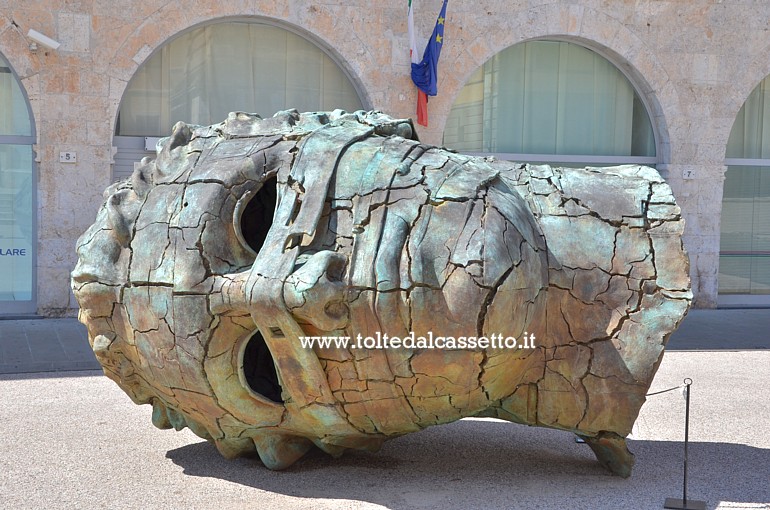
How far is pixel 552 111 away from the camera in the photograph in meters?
12.0

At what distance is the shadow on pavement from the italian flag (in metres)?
6.32

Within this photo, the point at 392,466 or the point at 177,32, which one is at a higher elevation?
the point at 177,32

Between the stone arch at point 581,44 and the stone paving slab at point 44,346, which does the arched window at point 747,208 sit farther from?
the stone paving slab at point 44,346

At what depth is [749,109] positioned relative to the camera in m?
12.6

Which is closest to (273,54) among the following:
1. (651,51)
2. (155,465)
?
(651,51)

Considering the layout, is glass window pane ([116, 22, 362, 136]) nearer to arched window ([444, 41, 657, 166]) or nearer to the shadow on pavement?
arched window ([444, 41, 657, 166])

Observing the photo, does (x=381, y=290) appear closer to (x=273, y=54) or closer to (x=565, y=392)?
(x=565, y=392)

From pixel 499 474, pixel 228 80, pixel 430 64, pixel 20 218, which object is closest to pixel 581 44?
pixel 430 64

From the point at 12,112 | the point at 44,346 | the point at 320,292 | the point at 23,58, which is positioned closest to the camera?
the point at 320,292

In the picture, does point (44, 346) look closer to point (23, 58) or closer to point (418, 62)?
point (23, 58)

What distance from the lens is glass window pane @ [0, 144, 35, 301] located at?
33.2 ft

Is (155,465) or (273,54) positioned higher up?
(273,54)

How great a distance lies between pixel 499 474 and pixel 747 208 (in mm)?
9458

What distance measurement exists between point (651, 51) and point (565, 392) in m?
8.50
